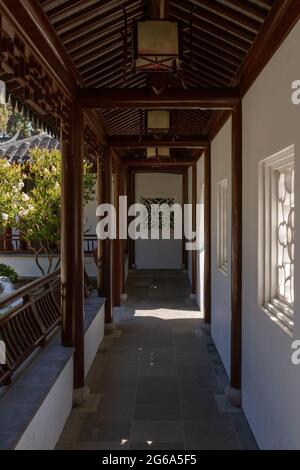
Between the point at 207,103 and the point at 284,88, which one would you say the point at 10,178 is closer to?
the point at 207,103

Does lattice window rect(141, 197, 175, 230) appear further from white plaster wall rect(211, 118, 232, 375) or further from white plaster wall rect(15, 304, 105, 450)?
white plaster wall rect(15, 304, 105, 450)

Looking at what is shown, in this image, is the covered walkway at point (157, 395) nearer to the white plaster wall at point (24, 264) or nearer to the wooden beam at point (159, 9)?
the wooden beam at point (159, 9)

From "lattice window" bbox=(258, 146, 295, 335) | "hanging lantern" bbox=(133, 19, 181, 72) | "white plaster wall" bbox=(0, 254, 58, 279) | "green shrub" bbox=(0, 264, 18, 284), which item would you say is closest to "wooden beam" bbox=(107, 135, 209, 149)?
"lattice window" bbox=(258, 146, 295, 335)

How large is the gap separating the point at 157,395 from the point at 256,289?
6.18 feet

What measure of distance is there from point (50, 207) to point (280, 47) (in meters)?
7.27

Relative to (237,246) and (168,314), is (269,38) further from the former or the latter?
(168,314)

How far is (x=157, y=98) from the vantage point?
4.90 metres

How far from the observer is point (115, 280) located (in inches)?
404

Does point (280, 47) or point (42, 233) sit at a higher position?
point (280, 47)

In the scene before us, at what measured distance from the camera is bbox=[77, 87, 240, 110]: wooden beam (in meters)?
4.92

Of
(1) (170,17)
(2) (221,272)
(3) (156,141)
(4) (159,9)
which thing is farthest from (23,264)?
(4) (159,9)

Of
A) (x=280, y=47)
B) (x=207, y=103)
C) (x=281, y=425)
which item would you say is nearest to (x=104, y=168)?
(x=207, y=103)

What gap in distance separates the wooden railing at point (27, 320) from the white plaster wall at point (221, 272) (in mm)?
2156

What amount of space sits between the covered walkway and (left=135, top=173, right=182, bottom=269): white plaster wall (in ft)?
23.6
